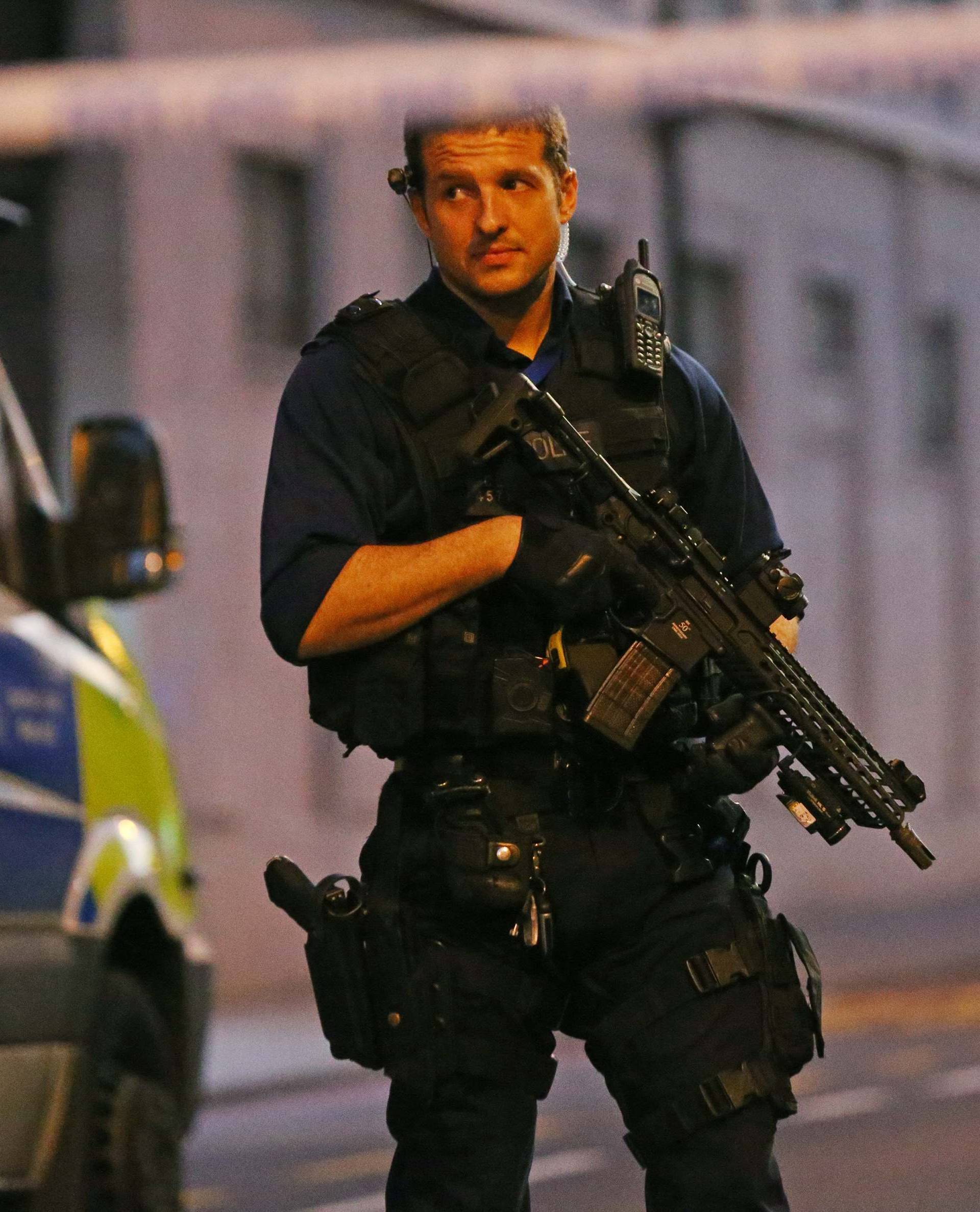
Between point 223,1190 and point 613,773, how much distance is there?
458cm

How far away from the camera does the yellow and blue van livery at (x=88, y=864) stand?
473 cm

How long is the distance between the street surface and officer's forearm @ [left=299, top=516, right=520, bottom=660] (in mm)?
3720

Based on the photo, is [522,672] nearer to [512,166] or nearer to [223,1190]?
[512,166]

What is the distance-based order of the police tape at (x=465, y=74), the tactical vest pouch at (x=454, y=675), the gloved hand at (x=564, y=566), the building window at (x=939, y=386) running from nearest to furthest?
the gloved hand at (x=564, y=566) → the tactical vest pouch at (x=454, y=675) → the police tape at (x=465, y=74) → the building window at (x=939, y=386)

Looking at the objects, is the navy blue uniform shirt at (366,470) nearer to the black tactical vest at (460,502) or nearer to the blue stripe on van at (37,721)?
the black tactical vest at (460,502)

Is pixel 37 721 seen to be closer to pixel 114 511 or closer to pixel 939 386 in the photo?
pixel 114 511

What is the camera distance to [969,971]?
659 inches

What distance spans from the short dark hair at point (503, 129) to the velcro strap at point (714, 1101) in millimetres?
1168

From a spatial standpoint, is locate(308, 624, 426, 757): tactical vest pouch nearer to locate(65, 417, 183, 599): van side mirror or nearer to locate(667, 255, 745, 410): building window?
locate(65, 417, 183, 599): van side mirror

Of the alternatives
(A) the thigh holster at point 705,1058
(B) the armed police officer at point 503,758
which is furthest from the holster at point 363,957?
(A) the thigh holster at point 705,1058

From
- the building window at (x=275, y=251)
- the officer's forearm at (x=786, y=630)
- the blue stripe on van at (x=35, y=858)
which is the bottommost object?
the officer's forearm at (x=786, y=630)

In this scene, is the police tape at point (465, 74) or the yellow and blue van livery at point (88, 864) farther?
the police tape at point (465, 74)

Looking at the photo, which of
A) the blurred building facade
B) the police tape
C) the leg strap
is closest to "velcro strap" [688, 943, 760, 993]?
the leg strap

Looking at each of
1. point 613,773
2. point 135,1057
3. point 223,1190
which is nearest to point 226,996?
point 223,1190
